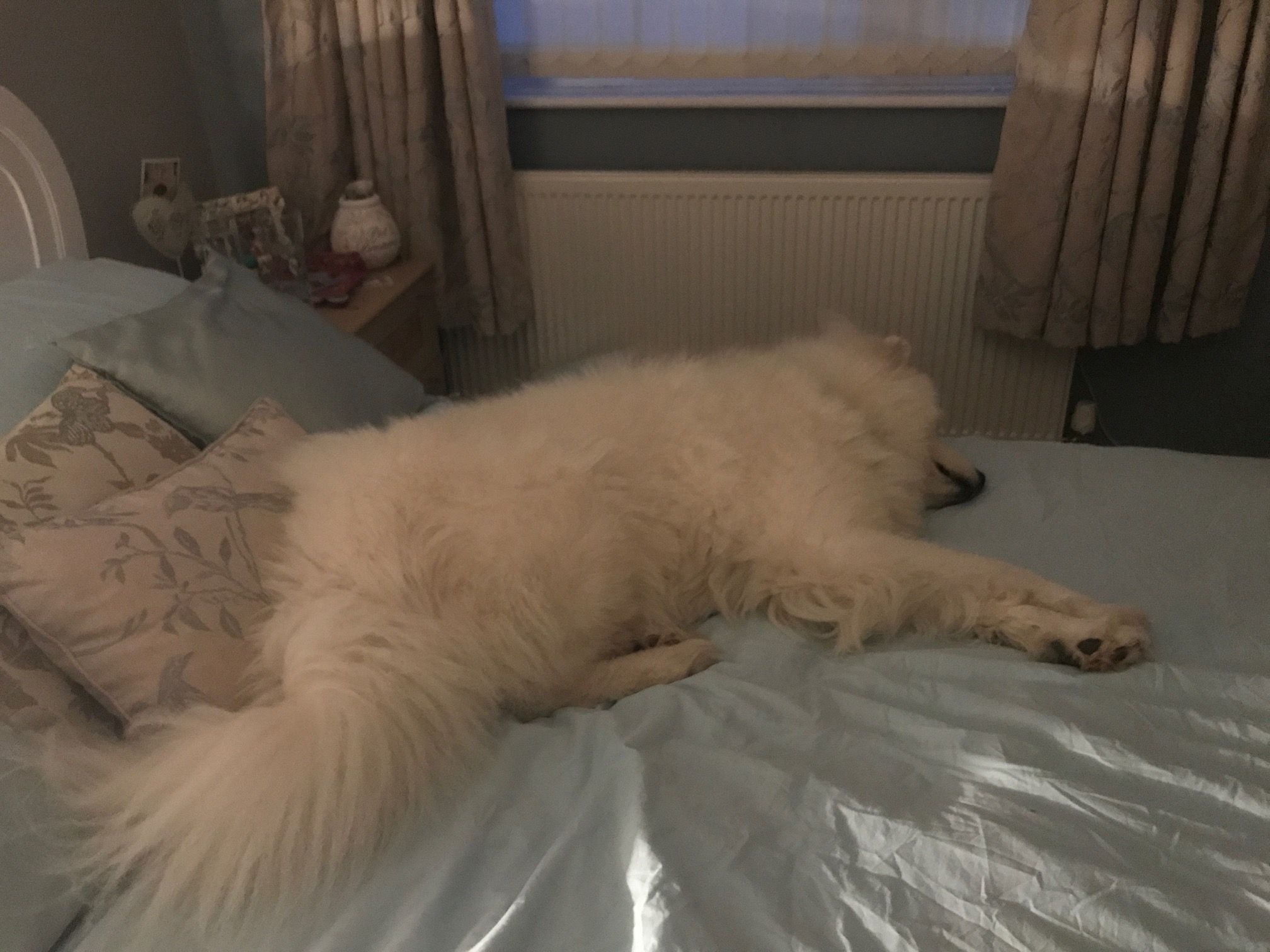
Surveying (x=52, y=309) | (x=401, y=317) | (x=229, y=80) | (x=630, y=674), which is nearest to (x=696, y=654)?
(x=630, y=674)

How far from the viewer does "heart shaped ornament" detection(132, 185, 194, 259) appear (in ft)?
7.18

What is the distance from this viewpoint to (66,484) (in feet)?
4.27

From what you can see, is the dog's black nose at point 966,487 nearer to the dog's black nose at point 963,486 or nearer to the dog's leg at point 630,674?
the dog's black nose at point 963,486

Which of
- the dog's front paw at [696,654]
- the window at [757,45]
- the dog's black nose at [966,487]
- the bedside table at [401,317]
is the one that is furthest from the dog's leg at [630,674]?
the window at [757,45]

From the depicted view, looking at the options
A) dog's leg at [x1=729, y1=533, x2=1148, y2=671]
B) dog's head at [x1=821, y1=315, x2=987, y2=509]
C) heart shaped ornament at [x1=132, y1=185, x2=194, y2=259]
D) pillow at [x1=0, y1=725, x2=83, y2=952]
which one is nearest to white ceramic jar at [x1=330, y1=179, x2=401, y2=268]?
heart shaped ornament at [x1=132, y1=185, x2=194, y2=259]

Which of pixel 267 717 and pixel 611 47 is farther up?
pixel 611 47

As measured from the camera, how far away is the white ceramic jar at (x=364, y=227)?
254cm

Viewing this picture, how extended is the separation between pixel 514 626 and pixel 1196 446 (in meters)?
2.37

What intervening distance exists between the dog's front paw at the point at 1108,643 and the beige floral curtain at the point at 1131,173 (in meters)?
1.35

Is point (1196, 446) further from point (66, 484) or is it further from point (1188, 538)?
point (66, 484)

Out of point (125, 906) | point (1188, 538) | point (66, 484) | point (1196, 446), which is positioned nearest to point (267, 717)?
point (125, 906)

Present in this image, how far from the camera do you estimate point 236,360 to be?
1637mm

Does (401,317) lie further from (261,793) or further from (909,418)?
(261,793)

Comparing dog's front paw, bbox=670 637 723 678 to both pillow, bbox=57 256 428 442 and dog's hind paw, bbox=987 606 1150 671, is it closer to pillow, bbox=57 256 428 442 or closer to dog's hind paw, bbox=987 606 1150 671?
dog's hind paw, bbox=987 606 1150 671
